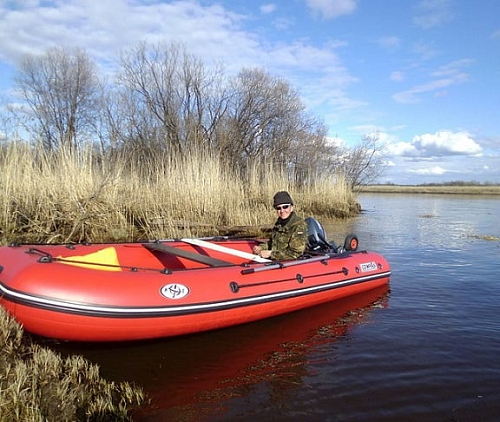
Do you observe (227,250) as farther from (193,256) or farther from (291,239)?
(291,239)

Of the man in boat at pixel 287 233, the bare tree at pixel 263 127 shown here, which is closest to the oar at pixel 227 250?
the man in boat at pixel 287 233

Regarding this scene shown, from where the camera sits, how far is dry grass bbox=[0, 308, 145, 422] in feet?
7.22

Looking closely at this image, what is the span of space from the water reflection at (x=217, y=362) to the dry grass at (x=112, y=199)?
393cm

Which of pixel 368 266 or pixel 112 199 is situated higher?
pixel 112 199

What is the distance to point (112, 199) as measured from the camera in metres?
7.76

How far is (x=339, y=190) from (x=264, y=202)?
6.28m

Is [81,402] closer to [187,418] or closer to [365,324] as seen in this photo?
[187,418]

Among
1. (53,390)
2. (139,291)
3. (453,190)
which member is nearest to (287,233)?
(139,291)

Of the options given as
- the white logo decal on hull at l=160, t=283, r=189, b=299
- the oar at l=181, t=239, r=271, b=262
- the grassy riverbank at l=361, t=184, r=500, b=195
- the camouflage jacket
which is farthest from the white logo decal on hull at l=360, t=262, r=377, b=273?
the grassy riverbank at l=361, t=184, r=500, b=195

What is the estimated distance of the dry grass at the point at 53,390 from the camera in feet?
7.22

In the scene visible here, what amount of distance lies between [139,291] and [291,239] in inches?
90.1

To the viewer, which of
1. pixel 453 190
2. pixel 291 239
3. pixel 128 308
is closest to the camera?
pixel 128 308

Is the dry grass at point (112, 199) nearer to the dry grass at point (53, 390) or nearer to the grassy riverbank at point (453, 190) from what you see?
the dry grass at point (53, 390)

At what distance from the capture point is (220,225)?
9.33 metres
